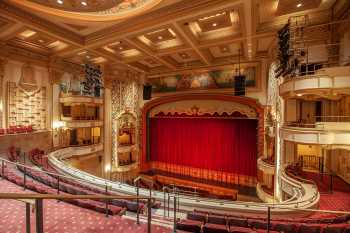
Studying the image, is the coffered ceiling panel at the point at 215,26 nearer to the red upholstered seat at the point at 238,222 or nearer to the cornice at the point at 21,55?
the red upholstered seat at the point at 238,222

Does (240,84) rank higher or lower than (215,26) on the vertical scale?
lower

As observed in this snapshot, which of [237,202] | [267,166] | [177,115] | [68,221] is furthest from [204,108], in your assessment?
[68,221]

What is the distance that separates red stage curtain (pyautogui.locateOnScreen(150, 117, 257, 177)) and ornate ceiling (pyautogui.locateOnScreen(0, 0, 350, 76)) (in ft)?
16.1

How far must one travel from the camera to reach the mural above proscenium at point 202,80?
1186cm

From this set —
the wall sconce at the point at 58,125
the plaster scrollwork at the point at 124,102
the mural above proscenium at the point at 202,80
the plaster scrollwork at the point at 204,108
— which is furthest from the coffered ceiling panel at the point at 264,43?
the wall sconce at the point at 58,125

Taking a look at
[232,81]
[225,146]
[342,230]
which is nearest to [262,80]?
[232,81]

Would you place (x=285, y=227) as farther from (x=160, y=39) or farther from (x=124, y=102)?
(x=124, y=102)

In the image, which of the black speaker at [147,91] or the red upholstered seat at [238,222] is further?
the black speaker at [147,91]

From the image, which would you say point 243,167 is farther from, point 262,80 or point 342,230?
point 342,230

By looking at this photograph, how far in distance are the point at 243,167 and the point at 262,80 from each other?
584 centimetres

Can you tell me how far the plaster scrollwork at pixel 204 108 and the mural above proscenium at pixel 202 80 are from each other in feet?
3.34

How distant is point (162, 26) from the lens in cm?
784

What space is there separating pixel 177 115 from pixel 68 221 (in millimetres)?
11694

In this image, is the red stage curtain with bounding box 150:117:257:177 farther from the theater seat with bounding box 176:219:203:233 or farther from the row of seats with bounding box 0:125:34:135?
the theater seat with bounding box 176:219:203:233
